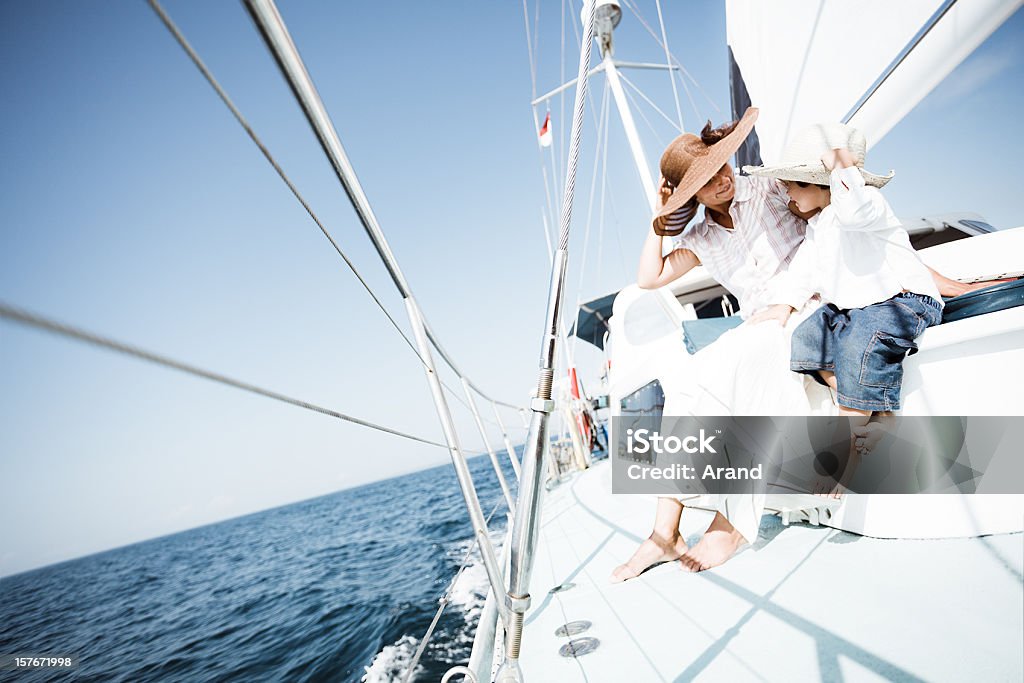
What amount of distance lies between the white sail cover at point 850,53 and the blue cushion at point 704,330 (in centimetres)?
125

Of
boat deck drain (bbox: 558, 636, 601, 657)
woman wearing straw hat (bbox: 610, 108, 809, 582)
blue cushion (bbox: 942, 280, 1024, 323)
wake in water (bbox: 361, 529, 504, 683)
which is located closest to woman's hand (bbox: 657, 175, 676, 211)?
woman wearing straw hat (bbox: 610, 108, 809, 582)

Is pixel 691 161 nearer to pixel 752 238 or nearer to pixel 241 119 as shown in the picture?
pixel 752 238

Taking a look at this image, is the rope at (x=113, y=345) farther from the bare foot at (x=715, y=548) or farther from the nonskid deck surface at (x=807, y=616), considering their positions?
the bare foot at (x=715, y=548)

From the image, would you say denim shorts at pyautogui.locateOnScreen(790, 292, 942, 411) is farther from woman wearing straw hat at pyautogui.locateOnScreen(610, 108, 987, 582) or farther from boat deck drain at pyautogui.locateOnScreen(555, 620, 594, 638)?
boat deck drain at pyautogui.locateOnScreen(555, 620, 594, 638)

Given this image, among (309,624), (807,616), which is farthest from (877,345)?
(309,624)

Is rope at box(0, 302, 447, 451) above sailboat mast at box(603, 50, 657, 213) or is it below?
below

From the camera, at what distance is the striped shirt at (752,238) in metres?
1.67

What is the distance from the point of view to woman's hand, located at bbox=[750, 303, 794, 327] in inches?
62.5

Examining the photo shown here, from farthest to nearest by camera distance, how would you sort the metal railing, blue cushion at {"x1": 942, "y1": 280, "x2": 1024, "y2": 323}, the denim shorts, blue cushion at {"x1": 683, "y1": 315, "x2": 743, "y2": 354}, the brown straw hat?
blue cushion at {"x1": 683, "y1": 315, "x2": 743, "y2": 354} → the brown straw hat → the denim shorts → blue cushion at {"x1": 942, "y1": 280, "x2": 1024, "y2": 323} → the metal railing

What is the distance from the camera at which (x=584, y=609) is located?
1.49 metres

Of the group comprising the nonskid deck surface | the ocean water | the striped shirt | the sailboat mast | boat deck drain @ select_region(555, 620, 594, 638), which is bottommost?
the ocean water

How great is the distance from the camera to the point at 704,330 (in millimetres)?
2547

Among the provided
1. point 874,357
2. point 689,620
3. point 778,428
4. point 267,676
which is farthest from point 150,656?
point 874,357

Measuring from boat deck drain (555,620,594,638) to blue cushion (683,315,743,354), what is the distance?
1.67m
